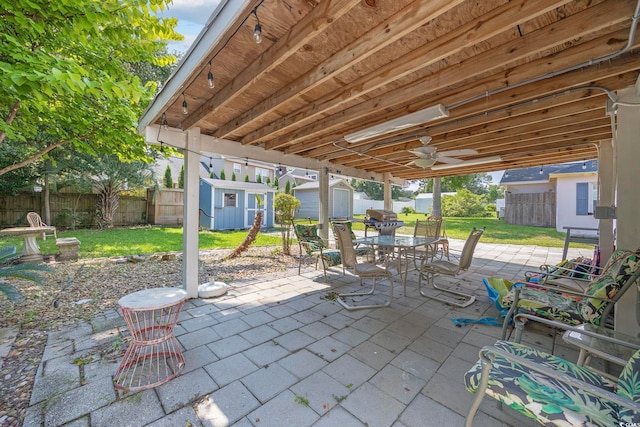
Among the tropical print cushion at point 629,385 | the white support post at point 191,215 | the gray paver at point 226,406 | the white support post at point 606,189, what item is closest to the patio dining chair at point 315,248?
the white support post at point 191,215

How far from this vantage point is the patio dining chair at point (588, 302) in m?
1.91

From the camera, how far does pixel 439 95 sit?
286 cm

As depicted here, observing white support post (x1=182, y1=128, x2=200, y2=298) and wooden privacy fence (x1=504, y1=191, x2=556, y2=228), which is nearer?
white support post (x1=182, y1=128, x2=200, y2=298)

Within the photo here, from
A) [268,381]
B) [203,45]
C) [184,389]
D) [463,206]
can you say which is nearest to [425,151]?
[203,45]

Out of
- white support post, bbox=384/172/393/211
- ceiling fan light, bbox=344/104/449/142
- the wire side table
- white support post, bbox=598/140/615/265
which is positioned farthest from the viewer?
white support post, bbox=384/172/393/211

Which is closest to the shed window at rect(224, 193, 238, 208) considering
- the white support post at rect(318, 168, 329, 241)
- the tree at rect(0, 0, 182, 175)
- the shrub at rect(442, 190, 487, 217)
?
the white support post at rect(318, 168, 329, 241)

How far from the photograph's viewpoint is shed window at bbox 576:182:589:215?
10.2 m

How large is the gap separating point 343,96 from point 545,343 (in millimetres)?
3244

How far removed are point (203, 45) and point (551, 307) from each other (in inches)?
147

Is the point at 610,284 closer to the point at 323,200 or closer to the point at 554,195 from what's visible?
the point at 323,200

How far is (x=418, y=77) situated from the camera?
2.51 meters

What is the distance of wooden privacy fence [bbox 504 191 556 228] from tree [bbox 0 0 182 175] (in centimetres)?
1597

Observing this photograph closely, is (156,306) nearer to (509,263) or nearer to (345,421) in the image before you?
(345,421)

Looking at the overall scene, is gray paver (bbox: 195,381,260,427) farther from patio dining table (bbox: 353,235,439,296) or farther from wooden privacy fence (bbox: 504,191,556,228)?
wooden privacy fence (bbox: 504,191,556,228)
